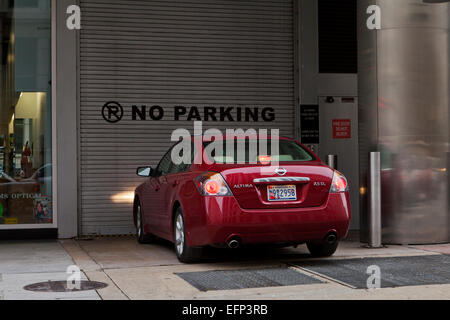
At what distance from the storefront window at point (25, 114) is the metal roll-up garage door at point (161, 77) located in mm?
609

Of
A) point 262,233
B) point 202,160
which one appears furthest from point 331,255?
point 202,160

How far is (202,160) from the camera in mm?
8062

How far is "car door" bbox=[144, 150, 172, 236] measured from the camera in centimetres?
914

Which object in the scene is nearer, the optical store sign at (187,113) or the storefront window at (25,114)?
the storefront window at (25,114)

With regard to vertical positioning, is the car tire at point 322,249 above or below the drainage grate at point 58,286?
above

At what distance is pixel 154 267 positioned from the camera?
26.2 ft

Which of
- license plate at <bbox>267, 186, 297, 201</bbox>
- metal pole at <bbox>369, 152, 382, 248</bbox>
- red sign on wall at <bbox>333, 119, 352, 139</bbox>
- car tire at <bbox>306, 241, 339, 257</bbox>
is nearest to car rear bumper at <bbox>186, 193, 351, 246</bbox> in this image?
license plate at <bbox>267, 186, 297, 201</bbox>

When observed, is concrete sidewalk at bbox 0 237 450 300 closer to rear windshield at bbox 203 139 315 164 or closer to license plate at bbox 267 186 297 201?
license plate at bbox 267 186 297 201

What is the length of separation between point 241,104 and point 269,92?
1.94 feet

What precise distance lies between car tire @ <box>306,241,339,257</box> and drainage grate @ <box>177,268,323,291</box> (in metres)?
1.00

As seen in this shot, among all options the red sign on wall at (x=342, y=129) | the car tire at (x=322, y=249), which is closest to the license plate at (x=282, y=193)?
the car tire at (x=322, y=249)

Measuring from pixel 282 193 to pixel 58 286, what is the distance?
8.49ft

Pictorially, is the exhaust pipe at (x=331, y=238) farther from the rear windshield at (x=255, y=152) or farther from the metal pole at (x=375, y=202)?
the metal pole at (x=375, y=202)

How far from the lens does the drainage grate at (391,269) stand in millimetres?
6766
